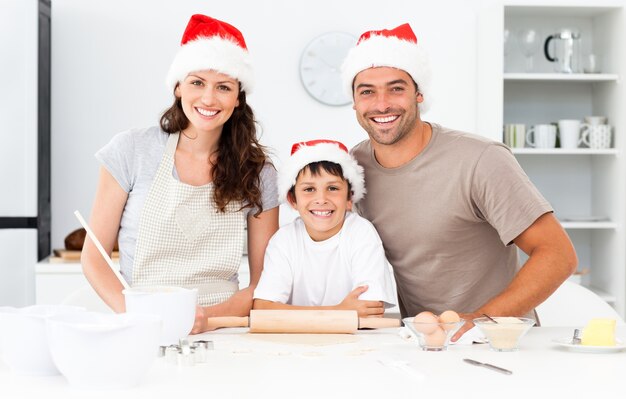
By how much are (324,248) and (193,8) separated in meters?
2.42

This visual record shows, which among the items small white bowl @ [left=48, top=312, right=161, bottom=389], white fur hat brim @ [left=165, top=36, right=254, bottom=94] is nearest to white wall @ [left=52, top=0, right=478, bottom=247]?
white fur hat brim @ [left=165, top=36, right=254, bottom=94]

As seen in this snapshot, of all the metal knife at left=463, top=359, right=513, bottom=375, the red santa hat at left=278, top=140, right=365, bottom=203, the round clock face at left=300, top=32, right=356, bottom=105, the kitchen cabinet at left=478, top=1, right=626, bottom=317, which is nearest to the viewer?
the metal knife at left=463, top=359, right=513, bottom=375

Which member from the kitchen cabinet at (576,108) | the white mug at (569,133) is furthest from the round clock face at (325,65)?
the white mug at (569,133)

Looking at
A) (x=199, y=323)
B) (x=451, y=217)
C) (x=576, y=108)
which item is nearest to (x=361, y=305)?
(x=451, y=217)

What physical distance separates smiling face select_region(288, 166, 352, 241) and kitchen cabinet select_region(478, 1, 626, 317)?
2007 millimetres

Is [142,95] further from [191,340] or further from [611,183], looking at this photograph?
[191,340]

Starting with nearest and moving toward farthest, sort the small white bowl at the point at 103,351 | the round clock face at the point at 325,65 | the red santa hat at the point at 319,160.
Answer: the small white bowl at the point at 103,351 < the red santa hat at the point at 319,160 < the round clock face at the point at 325,65

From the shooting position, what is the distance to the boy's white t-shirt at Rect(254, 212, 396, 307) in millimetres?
2189

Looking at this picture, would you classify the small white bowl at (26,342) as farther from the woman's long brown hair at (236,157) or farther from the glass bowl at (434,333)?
the woman's long brown hair at (236,157)

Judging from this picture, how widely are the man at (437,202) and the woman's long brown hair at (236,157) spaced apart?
0.97 ft

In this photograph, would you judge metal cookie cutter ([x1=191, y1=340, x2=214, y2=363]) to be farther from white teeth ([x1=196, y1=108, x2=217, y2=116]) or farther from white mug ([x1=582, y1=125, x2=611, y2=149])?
white mug ([x1=582, y1=125, x2=611, y2=149])

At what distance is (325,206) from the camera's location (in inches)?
91.4

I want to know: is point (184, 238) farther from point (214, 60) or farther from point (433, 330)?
point (433, 330)

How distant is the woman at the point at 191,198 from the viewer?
2.17 m
